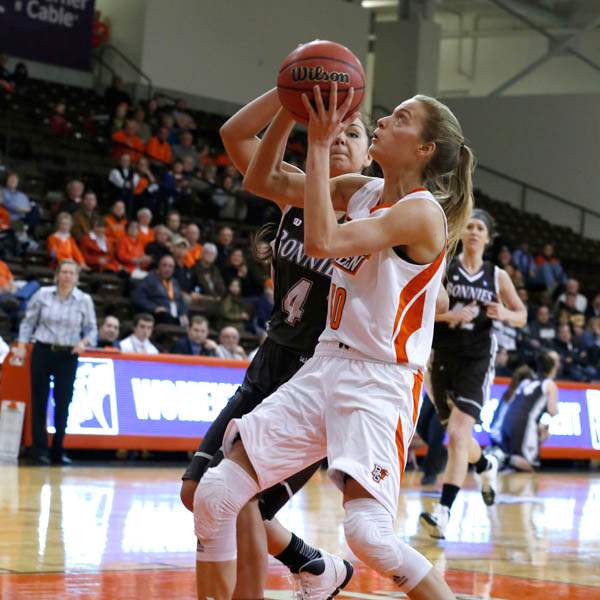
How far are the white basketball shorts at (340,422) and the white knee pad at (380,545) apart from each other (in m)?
0.05

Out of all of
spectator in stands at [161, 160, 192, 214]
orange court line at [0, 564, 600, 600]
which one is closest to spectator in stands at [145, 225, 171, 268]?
spectator in stands at [161, 160, 192, 214]

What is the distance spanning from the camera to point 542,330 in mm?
18750

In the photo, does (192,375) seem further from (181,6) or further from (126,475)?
(181,6)

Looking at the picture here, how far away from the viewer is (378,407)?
3.76 metres

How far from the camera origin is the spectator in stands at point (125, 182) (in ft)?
55.4

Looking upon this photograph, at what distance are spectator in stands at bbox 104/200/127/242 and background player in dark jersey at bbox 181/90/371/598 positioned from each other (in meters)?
10.8

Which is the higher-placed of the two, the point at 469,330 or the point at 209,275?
the point at 209,275

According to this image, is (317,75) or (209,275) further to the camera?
(209,275)

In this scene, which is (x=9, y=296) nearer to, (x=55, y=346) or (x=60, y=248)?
(x=60, y=248)

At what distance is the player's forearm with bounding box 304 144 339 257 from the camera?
360 cm

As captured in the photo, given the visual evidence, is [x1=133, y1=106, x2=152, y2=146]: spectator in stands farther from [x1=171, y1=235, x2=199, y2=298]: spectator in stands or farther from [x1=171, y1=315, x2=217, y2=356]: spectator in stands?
[x1=171, y1=315, x2=217, y2=356]: spectator in stands

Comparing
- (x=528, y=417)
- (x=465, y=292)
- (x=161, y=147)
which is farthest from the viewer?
(x=161, y=147)

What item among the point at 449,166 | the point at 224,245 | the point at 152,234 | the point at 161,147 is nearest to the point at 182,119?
the point at 161,147

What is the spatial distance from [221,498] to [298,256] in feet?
3.62
